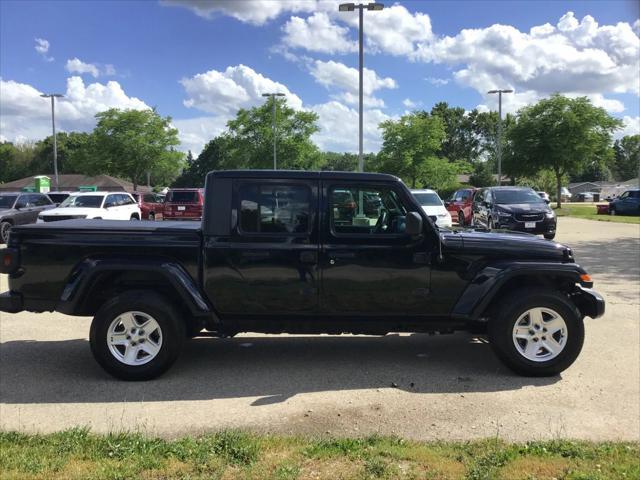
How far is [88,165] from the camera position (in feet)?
136

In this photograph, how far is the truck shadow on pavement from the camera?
4.66 m

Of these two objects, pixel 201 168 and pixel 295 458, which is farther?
pixel 201 168

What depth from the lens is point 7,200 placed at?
18.6m

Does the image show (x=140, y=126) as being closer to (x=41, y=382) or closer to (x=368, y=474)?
(x=41, y=382)

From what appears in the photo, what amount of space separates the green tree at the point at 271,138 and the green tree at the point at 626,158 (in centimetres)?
Answer: 10001

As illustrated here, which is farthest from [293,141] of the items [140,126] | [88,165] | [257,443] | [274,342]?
[257,443]

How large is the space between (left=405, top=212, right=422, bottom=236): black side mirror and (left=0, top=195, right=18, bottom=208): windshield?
1740 centimetres

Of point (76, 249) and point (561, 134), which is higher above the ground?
point (561, 134)

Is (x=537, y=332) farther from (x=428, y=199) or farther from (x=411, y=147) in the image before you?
(x=411, y=147)

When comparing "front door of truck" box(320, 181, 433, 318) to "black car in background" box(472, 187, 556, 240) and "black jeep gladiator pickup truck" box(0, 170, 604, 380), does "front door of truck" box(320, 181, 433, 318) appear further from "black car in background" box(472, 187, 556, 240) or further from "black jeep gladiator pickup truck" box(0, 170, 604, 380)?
"black car in background" box(472, 187, 556, 240)

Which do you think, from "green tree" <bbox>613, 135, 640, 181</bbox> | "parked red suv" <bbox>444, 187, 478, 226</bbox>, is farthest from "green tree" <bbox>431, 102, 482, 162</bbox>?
"parked red suv" <bbox>444, 187, 478, 226</bbox>

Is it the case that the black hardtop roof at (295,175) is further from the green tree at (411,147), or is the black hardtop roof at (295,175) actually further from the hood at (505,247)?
the green tree at (411,147)

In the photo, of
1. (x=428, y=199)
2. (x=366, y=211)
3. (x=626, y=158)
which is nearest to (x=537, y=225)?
(x=428, y=199)

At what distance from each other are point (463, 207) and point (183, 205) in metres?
11.3
